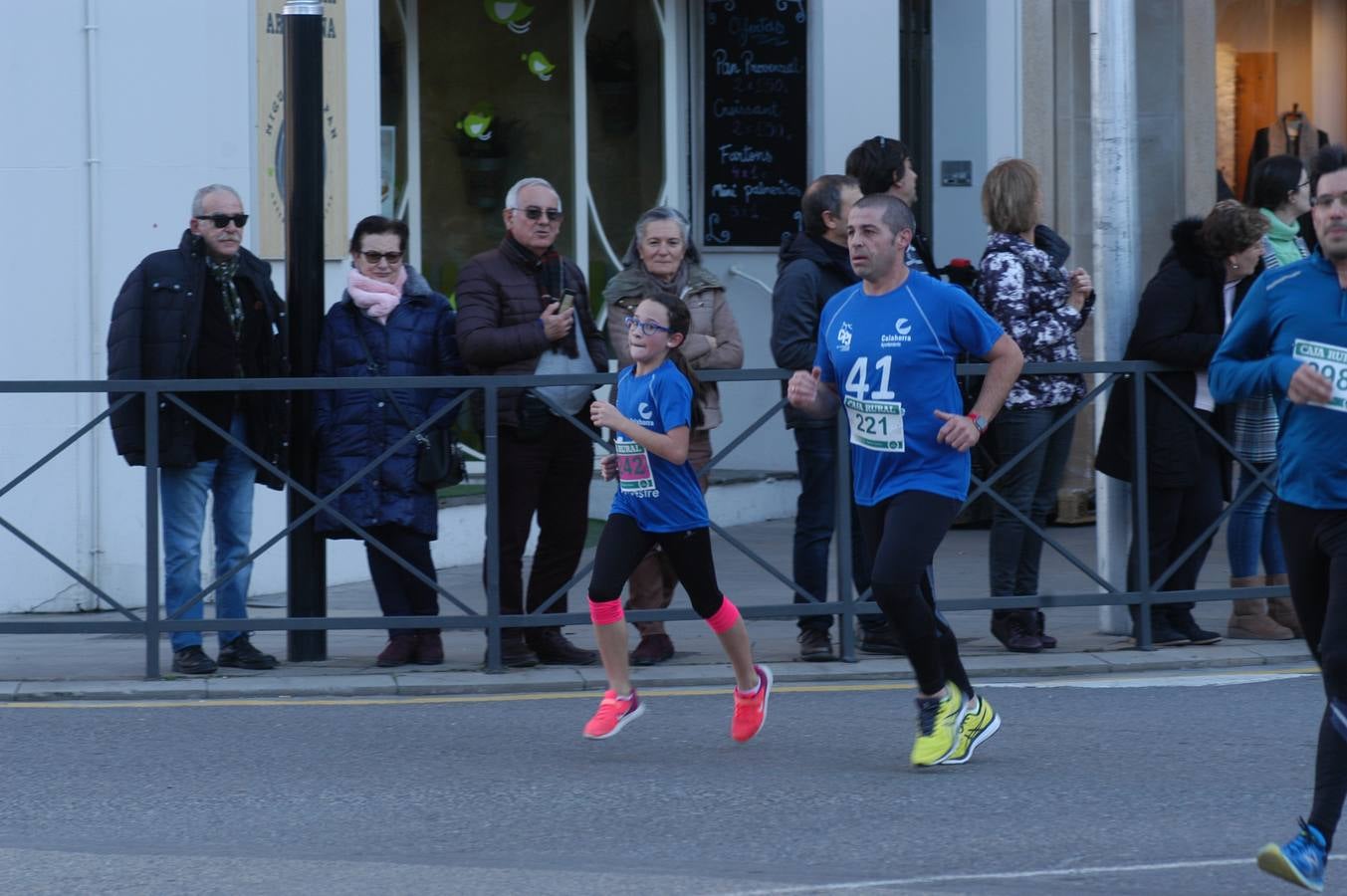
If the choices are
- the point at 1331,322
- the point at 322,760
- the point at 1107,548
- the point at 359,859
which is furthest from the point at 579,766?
the point at 1107,548

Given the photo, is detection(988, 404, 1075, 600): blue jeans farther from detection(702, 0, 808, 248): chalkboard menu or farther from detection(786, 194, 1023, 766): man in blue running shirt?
detection(702, 0, 808, 248): chalkboard menu

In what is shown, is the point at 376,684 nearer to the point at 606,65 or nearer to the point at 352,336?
the point at 352,336

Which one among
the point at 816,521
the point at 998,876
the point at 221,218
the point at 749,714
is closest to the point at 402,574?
the point at 221,218

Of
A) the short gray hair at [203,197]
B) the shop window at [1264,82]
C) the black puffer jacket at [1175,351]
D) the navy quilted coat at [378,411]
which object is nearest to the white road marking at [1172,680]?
the black puffer jacket at [1175,351]

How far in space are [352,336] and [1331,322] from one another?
15.3ft

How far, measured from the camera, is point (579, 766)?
6824 mm

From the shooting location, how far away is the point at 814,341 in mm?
8750

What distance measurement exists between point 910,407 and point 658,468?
0.95 m

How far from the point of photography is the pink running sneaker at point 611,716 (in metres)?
6.99

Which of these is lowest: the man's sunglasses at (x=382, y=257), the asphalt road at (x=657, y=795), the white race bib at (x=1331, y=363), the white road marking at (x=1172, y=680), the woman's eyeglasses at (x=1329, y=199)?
the asphalt road at (x=657, y=795)

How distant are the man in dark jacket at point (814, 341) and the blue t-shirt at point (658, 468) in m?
1.71

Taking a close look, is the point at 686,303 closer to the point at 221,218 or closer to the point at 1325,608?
the point at 221,218

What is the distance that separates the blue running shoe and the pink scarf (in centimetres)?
Answer: 486

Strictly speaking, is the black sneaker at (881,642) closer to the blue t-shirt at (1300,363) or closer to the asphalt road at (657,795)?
the asphalt road at (657,795)
